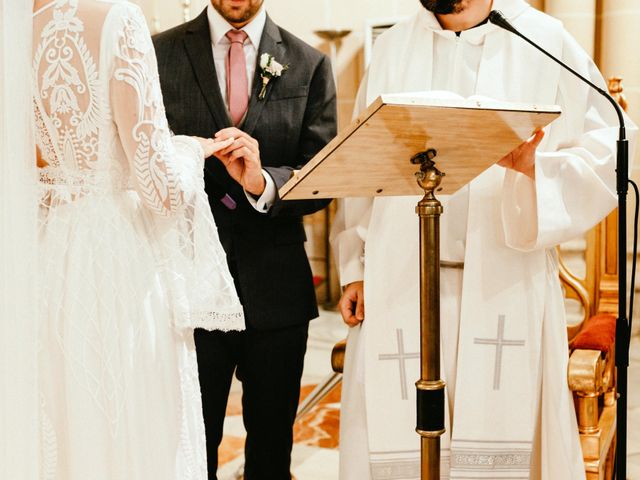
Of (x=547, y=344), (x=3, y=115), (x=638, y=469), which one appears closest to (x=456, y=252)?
(x=547, y=344)

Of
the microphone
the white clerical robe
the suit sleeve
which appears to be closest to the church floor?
the white clerical robe

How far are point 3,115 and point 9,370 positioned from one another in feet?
1.94

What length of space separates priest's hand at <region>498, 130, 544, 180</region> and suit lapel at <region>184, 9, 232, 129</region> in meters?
1.07

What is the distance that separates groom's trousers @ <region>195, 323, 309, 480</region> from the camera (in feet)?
10.4

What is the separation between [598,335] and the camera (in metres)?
3.18

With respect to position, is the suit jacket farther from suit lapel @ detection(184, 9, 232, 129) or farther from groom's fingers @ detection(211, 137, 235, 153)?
groom's fingers @ detection(211, 137, 235, 153)

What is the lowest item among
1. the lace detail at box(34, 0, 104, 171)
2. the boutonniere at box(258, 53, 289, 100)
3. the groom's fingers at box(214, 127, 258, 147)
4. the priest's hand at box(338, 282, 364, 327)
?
the priest's hand at box(338, 282, 364, 327)

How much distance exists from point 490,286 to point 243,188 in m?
0.92

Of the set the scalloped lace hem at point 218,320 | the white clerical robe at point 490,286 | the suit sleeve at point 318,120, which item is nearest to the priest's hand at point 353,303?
the white clerical robe at point 490,286

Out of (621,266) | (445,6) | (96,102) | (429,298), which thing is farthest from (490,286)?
(96,102)

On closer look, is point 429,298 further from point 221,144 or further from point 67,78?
point 67,78

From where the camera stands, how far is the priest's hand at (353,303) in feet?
10.0

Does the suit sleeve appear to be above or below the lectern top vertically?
above

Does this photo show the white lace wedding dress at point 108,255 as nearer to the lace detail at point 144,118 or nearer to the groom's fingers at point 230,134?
the lace detail at point 144,118
